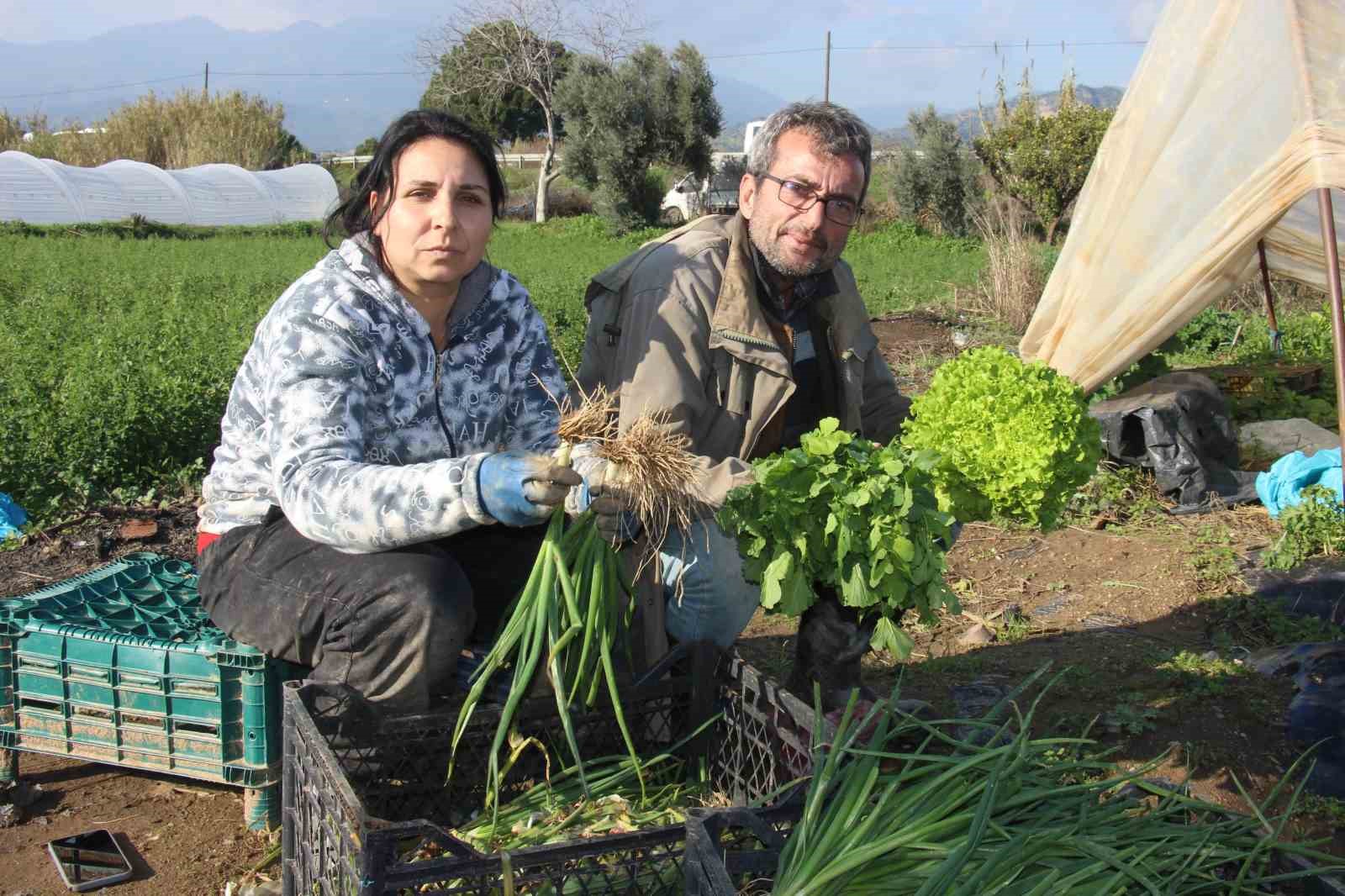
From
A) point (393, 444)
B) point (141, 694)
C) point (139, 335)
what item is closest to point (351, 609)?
point (393, 444)

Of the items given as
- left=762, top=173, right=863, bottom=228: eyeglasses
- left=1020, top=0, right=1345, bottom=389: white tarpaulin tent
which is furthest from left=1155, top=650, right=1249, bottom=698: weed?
left=762, top=173, right=863, bottom=228: eyeglasses

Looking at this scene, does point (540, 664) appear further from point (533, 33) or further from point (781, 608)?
point (533, 33)

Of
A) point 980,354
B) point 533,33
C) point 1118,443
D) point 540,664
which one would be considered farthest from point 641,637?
point 533,33

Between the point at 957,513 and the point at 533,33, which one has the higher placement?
the point at 533,33

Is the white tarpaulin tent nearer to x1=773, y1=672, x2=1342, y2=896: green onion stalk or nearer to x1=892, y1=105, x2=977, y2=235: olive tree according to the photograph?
x1=773, y1=672, x2=1342, y2=896: green onion stalk

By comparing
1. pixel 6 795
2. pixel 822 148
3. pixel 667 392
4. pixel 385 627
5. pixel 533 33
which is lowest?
pixel 6 795

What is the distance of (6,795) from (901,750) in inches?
90.3

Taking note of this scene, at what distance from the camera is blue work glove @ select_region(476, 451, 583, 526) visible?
7.43 feet

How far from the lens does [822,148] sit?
317cm

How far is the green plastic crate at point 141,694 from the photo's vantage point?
108 inches

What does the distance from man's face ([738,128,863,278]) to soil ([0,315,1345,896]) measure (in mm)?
1154

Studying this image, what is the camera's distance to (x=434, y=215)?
107 inches

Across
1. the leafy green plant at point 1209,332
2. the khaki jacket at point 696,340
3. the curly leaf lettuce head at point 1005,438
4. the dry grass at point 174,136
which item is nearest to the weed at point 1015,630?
the curly leaf lettuce head at point 1005,438

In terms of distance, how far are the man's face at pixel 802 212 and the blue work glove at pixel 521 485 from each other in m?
1.21
